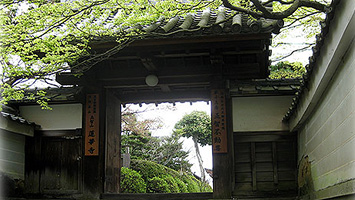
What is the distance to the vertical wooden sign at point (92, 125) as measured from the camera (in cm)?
895

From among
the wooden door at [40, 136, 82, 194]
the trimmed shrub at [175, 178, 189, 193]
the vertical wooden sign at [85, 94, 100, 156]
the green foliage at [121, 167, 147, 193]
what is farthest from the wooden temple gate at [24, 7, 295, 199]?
the trimmed shrub at [175, 178, 189, 193]

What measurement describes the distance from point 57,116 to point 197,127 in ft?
48.2

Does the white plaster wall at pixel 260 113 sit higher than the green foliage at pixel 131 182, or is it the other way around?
the white plaster wall at pixel 260 113

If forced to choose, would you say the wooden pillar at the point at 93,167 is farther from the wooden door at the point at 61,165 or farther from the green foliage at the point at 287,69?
the green foliage at the point at 287,69

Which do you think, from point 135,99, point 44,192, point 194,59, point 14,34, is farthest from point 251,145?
point 14,34

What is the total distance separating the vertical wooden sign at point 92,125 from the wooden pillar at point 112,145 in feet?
1.10

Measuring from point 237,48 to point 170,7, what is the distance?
1990 millimetres

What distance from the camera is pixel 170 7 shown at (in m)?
6.66

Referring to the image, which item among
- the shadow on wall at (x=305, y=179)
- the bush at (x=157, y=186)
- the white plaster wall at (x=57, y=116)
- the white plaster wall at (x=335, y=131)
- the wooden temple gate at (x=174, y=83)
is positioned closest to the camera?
the white plaster wall at (x=335, y=131)

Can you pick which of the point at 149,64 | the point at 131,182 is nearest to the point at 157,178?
the point at 131,182

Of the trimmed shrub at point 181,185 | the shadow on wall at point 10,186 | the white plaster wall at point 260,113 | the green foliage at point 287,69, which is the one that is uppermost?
the green foliage at point 287,69

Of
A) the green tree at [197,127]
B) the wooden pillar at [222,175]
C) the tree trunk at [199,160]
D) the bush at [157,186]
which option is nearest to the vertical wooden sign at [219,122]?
the wooden pillar at [222,175]

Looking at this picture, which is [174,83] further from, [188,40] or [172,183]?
[172,183]

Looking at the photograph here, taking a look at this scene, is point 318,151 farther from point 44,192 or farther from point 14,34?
point 44,192
